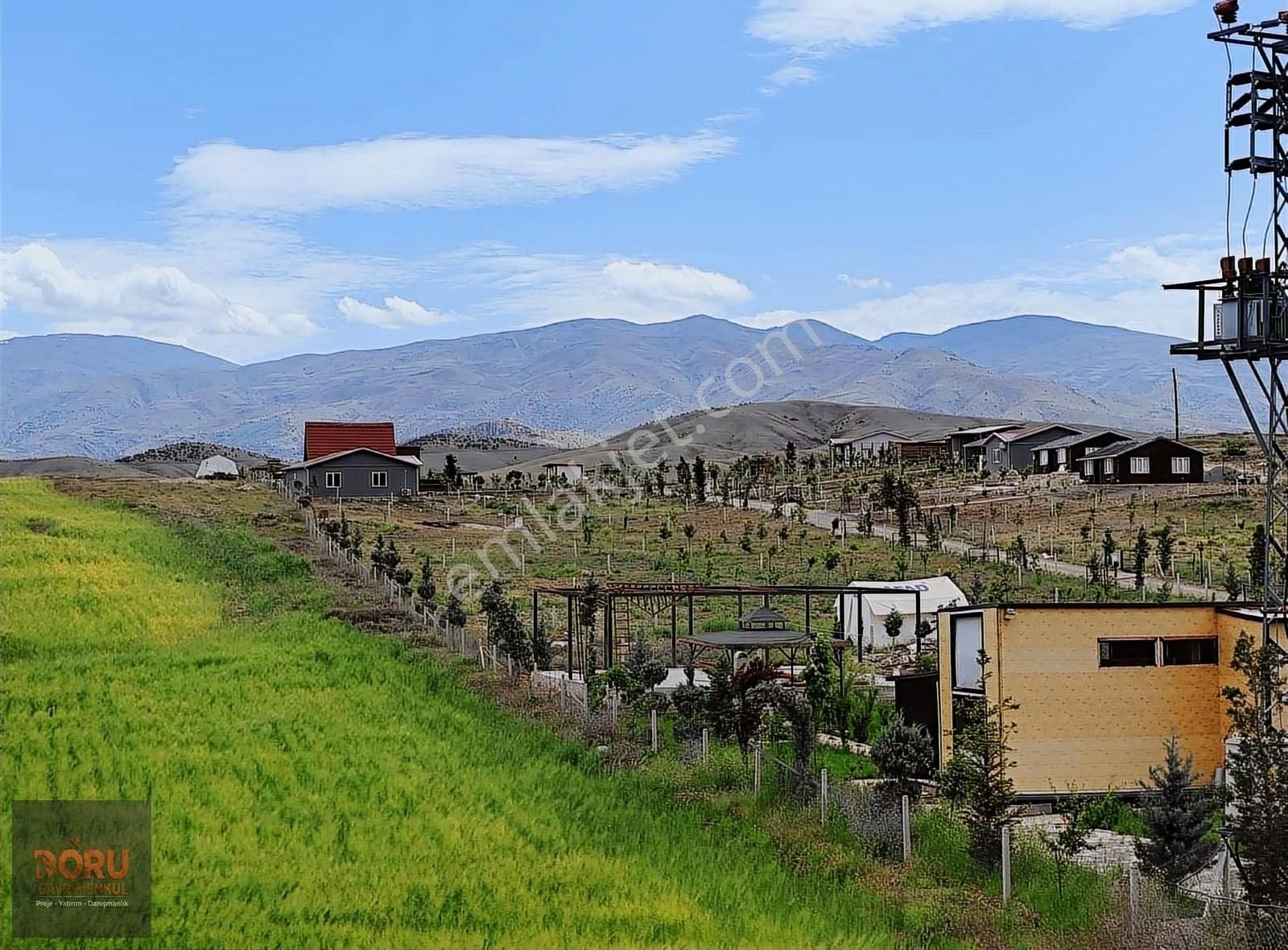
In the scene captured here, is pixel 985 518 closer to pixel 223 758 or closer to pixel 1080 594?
pixel 1080 594

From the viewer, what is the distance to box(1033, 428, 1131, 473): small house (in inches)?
2109

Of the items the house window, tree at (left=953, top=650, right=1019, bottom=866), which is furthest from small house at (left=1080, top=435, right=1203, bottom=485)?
tree at (left=953, top=650, right=1019, bottom=866)

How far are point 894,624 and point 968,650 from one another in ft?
27.1

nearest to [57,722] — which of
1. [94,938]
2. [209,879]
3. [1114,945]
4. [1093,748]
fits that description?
[209,879]

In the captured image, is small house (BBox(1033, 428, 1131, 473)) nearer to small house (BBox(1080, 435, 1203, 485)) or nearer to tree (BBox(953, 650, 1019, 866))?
small house (BBox(1080, 435, 1203, 485))

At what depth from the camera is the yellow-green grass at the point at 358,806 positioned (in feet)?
29.0

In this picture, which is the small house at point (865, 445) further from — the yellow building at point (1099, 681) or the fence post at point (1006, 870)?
the fence post at point (1006, 870)

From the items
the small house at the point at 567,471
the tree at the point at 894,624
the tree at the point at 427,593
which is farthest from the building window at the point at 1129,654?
the small house at the point at 567,471

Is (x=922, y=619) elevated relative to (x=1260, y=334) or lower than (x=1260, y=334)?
lower

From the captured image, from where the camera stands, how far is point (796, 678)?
19.3 m

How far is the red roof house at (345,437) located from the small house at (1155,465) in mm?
26690

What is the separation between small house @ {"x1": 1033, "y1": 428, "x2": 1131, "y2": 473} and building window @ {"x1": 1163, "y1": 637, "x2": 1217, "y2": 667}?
126 ft

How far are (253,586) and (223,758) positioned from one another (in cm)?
1324

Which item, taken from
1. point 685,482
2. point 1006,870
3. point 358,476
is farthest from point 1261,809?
point 685,482
